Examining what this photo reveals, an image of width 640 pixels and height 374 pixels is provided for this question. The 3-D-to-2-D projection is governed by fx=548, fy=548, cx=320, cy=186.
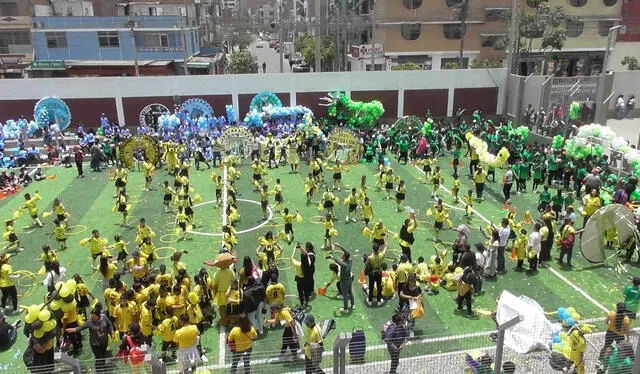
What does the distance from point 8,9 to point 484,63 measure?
40.5 m

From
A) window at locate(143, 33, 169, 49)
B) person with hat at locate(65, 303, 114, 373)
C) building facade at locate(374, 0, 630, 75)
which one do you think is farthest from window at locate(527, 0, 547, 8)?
person with hat at locate(65, 303, 114, 373)

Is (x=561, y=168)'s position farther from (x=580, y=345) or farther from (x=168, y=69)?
(x=168, y=69)

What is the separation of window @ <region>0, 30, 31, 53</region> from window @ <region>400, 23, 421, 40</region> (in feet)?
103

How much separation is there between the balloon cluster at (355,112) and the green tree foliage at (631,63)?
28.9 meters

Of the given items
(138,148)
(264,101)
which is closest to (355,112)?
(264,101)

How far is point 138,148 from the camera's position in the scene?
76.4ft

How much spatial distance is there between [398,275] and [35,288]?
27.8ft

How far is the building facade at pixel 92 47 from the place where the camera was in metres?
45.6

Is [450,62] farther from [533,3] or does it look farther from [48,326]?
[48,326]

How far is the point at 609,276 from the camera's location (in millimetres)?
13227

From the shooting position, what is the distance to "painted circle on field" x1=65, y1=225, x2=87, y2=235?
645 inches

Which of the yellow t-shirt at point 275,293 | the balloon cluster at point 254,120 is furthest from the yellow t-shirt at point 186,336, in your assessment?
the balloon cluster at point 254,120

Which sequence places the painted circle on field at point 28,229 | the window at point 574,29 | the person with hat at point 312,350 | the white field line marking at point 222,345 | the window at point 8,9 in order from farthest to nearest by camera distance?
1. the window at point 574,29
2. the window at point 8,9
3. the painted circle on field at point 28,229
4. the white field line marking at point 222,345
5. the person with hat at point 312,350

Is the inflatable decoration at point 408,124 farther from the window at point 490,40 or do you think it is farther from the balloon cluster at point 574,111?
the window at point 490,40
